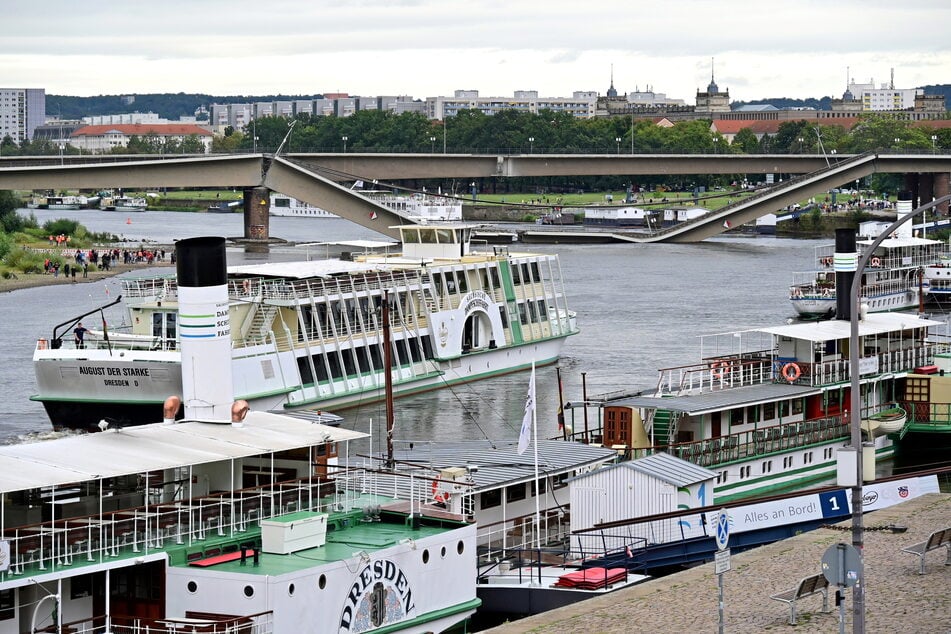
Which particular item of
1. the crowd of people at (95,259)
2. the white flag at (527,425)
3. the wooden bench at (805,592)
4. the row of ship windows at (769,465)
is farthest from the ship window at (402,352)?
the crowd of people at (95,259)

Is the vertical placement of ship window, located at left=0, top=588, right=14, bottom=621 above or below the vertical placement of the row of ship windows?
above

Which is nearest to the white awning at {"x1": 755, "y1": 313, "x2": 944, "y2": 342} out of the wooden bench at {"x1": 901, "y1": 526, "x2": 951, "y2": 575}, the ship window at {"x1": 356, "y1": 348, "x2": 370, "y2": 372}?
the ship window at {"x1": 356, "y1": 348, "x2": 370, "y2": 372}

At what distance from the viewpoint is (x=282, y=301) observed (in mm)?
47000

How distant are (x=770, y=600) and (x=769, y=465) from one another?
1278cm

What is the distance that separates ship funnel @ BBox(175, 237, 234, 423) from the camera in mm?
26641

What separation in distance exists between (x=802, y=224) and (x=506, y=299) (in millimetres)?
95002

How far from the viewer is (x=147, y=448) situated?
22.3 metres

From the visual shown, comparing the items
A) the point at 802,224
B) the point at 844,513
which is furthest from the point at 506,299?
the point at 802,224

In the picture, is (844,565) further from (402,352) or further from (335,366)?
(402,352)

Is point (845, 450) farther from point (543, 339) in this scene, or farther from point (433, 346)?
point (543, 339)

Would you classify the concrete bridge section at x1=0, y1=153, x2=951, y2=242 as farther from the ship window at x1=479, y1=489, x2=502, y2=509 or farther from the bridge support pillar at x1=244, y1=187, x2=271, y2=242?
the ship window at x1=479, y1=489, x2=502, y2=509

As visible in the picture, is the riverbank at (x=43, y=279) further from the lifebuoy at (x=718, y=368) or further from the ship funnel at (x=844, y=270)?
the lifebuoy at (x=718, y=368)

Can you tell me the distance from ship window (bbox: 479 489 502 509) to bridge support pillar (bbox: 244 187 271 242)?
9258cm

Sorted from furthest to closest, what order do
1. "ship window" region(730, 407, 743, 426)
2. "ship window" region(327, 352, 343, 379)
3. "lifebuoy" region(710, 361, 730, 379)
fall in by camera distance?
"ship window" region(327, 352, 343, 379)
"lifebuoy" region(710, 361, 730, 379)
"ship window" region(730, 407, 743, 426)
